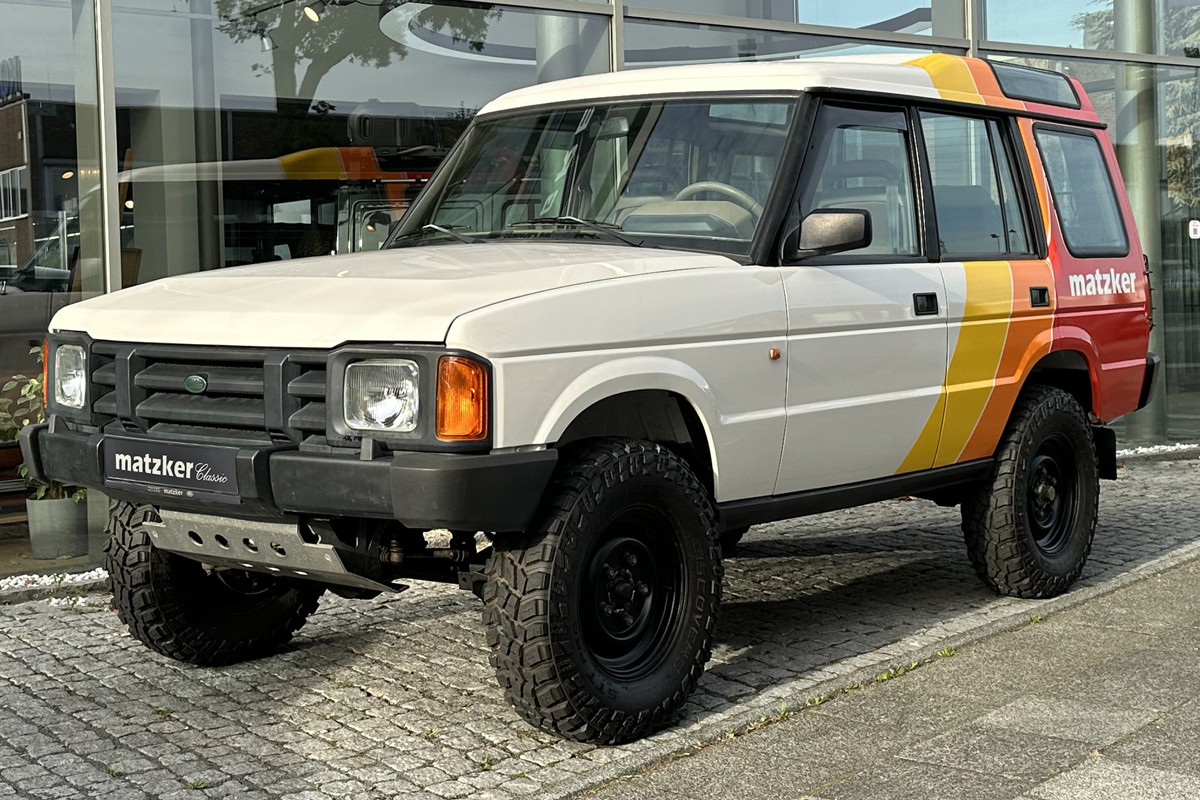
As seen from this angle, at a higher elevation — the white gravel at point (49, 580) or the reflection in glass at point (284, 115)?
the reflection in glass at point (284, 115)

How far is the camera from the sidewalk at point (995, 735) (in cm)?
405

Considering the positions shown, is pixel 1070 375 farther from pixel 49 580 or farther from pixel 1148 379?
pixel 49 580

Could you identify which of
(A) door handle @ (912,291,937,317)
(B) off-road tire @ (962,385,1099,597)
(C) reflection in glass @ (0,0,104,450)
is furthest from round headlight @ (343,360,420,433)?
(C) reflection in glass @ (0,0,104,450)

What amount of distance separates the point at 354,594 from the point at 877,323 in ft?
6.86

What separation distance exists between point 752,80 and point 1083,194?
2.16m

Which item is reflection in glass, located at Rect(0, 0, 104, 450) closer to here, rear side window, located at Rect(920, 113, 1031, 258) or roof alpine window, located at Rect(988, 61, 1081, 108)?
rear side window, located at Rect(920, 113, 1031, 258)

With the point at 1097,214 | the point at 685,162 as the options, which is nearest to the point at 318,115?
the point at 685,162

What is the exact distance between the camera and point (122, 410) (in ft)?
15.1

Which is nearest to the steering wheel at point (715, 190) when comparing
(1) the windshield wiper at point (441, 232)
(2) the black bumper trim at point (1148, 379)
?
(1) the windshield wiper at point (441, 232)

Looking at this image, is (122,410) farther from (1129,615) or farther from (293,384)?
(1129,615)

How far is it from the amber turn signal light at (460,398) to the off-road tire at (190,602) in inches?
57.2

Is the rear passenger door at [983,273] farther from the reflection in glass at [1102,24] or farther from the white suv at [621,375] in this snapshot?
the reflection in glass at [1102,24]

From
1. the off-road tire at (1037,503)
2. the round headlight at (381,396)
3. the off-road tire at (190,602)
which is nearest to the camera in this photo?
the round headlight at (381,396)

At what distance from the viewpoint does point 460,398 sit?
13.0ft
